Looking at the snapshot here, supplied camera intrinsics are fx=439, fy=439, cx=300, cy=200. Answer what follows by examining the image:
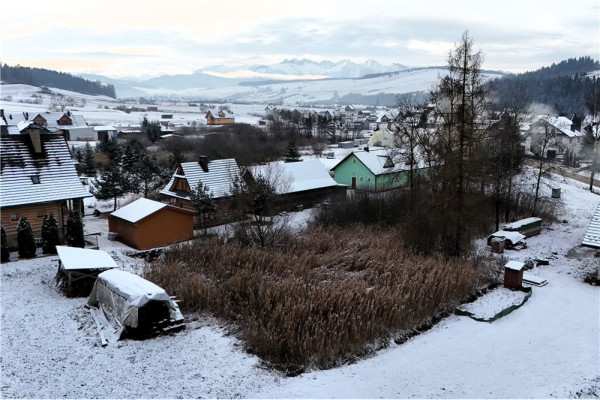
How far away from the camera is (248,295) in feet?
55.4

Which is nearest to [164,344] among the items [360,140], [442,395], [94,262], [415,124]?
[94,262]

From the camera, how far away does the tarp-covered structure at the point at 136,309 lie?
13.6m

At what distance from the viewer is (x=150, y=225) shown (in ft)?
80.8

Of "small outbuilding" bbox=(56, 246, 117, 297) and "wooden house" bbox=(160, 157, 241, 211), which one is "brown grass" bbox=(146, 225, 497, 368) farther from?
"wooden house" bbox=(160, 157, 241, 211)

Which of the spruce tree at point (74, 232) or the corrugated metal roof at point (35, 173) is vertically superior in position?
the corrugated metal roof at point (35, 173)

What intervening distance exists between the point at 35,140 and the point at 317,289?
1836cm

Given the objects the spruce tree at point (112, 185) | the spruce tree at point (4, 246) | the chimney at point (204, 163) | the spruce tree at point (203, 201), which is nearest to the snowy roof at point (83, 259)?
the spruce tree at point (4, 246)

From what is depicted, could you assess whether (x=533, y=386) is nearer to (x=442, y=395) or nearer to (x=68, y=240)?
(x=442, y=395)

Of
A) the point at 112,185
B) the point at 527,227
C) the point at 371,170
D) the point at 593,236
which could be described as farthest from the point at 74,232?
the point at 371,170

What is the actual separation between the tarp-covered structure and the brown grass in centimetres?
198

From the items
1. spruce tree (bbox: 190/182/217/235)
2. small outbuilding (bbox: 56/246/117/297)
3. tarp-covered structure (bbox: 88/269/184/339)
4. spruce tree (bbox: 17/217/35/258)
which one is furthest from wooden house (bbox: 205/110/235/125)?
tarp-covered structure (bbox: 88/269/184/339)

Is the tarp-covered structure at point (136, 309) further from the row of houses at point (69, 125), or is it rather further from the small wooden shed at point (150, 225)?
the row of houses at point (69, 125)

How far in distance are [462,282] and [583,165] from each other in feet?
161

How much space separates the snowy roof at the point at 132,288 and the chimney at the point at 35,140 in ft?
40.3
